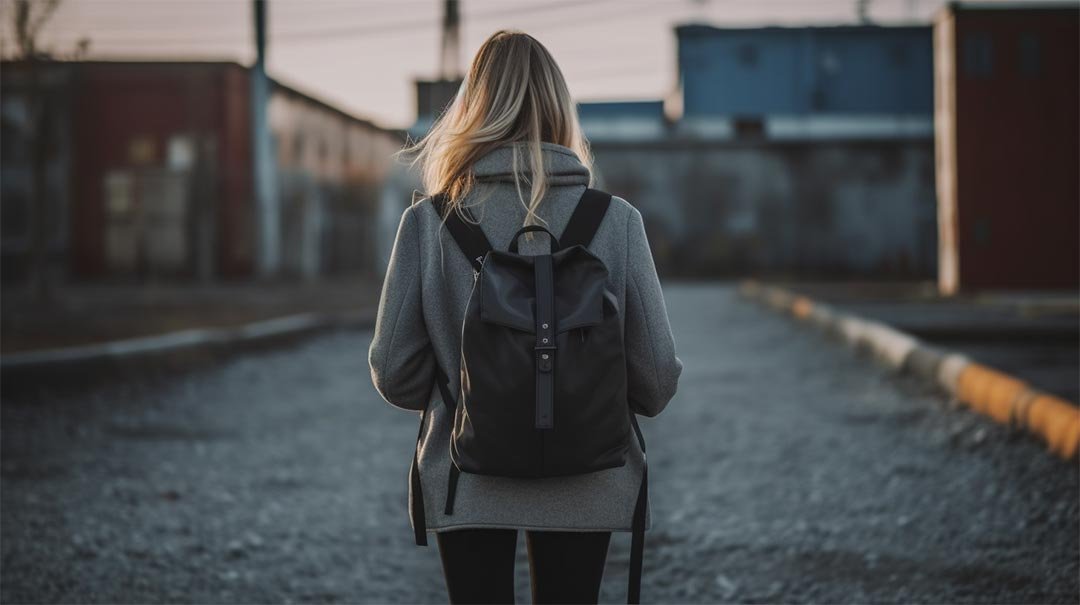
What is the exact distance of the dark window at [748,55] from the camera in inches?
1438

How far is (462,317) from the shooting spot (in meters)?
2.07

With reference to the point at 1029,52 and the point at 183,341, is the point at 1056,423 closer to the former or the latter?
the point at 183,341

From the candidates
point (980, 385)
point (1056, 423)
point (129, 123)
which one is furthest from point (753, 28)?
point (1056, 423)

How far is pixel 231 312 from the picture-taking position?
15023mm

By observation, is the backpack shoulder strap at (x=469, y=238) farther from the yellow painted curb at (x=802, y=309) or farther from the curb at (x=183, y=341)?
the yellow painted curb at (x=802, y=309)

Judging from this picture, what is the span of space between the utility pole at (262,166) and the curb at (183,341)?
34.1 feet

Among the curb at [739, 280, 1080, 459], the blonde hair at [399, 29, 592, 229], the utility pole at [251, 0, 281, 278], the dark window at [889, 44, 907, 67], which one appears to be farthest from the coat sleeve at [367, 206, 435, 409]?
the dark window at [889, 44, 907, 67]

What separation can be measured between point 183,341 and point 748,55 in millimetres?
29907

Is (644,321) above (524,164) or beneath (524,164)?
beneath

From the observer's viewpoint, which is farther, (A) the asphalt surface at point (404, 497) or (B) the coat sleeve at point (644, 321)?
(A) the asphalt surface at point (404, 497)

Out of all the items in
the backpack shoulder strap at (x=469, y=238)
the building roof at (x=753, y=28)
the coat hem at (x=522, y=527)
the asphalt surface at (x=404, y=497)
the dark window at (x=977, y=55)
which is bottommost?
the asphalt surface at (x=404, y=497)

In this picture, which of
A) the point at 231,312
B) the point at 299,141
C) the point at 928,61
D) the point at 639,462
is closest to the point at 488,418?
the point at 639,462

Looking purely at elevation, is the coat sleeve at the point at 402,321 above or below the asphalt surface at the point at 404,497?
above

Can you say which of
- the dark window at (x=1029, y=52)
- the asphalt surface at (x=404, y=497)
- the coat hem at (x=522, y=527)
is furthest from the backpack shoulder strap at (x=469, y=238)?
the dark window at (x=1029, y=52)
